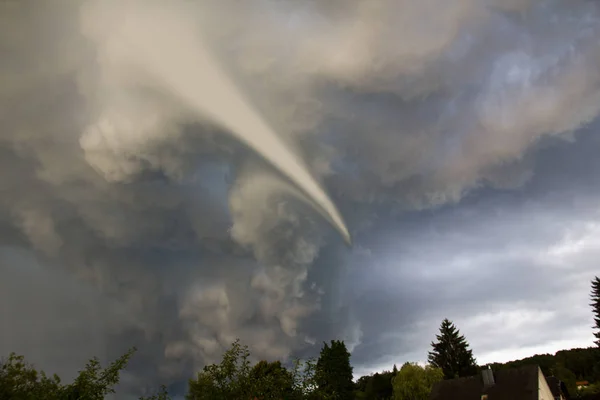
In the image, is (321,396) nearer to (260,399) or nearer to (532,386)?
(260,399)

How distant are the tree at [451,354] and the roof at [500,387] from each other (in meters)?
50.4

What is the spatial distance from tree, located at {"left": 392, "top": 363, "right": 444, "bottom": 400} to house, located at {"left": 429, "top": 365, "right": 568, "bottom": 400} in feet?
68.6

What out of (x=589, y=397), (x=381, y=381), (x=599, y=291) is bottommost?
(x=589, y=397)

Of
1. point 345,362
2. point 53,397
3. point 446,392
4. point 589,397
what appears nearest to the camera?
point 53,397

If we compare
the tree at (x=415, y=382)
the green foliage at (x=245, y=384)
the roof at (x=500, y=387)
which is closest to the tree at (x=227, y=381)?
the green foliage at (x=245, y=384)

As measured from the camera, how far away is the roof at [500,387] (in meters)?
59.9

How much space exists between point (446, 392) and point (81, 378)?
56.9m

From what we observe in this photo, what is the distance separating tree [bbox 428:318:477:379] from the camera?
11456 centimetres

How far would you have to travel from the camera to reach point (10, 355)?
2923 centimetres

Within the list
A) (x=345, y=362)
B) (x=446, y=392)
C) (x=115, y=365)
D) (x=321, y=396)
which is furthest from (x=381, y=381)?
(x=115, y=365)

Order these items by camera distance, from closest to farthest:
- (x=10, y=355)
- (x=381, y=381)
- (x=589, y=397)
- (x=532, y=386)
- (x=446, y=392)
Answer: (x=10, y=355), (x=532, y=386), (x=446, y=392), (x=589, y=397), (x=381, y=381)

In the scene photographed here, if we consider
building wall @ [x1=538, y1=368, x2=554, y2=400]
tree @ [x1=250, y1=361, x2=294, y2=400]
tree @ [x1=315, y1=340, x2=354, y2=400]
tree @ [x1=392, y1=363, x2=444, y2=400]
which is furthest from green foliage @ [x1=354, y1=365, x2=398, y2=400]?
tree @ [x1=250, y1=361, x2=294, y2=400]

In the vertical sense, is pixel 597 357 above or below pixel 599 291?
below

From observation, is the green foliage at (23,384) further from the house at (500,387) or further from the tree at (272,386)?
the house at (500,387)
